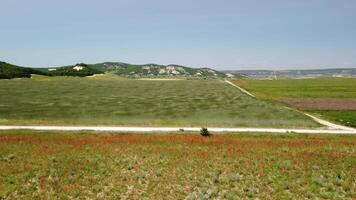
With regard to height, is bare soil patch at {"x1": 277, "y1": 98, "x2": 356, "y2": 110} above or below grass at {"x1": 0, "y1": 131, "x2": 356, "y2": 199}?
below

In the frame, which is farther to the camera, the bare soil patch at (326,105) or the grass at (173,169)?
the bare soil patch at (326,105)

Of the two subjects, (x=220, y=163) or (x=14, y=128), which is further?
(x=14, y=128)

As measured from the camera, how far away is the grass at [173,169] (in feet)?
73.2

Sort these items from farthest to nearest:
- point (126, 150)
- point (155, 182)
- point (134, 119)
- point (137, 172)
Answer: point (134, 119) < point (126, 150) < point (137, 172) < point (155, 182)

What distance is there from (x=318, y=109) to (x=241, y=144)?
159 feet

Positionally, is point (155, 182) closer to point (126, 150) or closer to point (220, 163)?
point (220, 163)

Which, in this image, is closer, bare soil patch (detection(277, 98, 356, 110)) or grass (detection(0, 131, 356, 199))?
grass (detection(0, 131, 356, 199))

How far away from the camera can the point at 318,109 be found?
77.8 meters

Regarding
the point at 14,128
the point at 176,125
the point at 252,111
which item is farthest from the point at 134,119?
the point at 252,111

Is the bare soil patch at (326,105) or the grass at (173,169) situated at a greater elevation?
the grass at (173,169)

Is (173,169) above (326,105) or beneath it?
above

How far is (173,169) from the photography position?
87.4ft

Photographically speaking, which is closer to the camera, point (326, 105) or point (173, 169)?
point (173, 169)

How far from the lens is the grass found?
2231 centimetres
